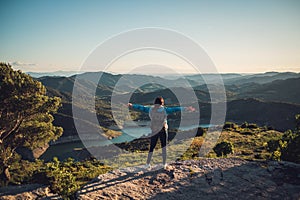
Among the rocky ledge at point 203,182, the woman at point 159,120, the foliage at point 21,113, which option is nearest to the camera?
the rocky ledge at point 203,182

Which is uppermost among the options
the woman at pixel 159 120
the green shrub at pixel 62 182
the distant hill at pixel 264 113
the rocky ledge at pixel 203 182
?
the woman at pixel 159 120

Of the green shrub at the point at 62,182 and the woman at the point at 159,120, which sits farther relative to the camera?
the woman at the point at 159,120

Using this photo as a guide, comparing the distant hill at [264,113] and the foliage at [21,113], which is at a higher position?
the foliage at [21,113]

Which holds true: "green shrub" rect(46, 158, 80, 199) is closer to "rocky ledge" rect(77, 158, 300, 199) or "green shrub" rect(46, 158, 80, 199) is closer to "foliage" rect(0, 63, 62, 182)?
"rocky ledge" rect(77, 158, 300, 199)

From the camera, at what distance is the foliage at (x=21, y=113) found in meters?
17.3

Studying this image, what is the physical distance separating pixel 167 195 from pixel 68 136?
98115 mm

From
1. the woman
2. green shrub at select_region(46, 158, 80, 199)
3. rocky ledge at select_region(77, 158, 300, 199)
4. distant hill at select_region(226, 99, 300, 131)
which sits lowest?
distant hill at select_region(226, 99, 300, 131)

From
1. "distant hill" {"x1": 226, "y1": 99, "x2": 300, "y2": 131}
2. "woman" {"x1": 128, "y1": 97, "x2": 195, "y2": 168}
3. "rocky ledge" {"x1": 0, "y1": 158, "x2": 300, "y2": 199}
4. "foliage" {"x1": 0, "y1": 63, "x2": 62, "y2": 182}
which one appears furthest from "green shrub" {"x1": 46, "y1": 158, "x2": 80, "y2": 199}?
"distant hill" {"x1": 226, "y1": 99, "x2": 300, "y2": 131}

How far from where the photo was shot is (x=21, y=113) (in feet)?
61.7

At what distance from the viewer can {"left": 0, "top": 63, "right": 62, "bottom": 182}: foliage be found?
1727 cm

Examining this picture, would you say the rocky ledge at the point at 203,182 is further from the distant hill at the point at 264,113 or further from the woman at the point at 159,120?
the distant hill at the point at 264,113

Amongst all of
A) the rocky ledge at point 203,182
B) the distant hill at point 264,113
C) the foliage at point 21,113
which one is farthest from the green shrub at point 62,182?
the distant hill at point 264,113

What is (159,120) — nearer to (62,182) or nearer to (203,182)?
(203,182)

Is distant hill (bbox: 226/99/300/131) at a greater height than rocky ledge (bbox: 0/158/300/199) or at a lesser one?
lesser
